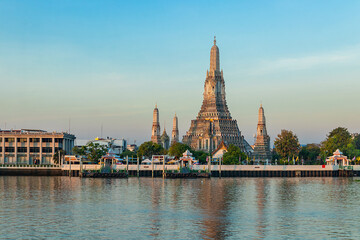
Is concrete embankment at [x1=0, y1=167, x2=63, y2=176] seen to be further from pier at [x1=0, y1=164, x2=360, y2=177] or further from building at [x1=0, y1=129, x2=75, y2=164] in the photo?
building at [x1=0, y1=129, x2=75, y2=164]

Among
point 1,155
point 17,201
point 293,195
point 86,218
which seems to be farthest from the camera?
point 1,155

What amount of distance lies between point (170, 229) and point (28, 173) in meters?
109

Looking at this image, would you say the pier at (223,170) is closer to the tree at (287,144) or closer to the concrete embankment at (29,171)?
the concrete embankment at (29,171)

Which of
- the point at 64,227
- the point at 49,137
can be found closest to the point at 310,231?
the point at 64,227

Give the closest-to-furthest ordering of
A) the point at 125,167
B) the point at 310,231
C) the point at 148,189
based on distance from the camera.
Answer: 1. the point at 310,231
2. the point at 148,189
3. the point at 125,167

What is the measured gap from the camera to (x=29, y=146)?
610ft

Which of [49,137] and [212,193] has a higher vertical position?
[49,137]

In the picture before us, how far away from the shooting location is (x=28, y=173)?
153875 mm

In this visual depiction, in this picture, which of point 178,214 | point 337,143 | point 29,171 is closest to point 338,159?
point 337,143

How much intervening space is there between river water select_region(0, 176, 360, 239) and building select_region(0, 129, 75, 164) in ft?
309

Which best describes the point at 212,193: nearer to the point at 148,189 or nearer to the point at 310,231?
the point at 148,189

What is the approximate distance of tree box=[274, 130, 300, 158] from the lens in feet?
608

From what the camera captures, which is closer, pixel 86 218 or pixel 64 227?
pixel 64 227

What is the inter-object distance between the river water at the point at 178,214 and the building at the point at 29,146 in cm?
9422
